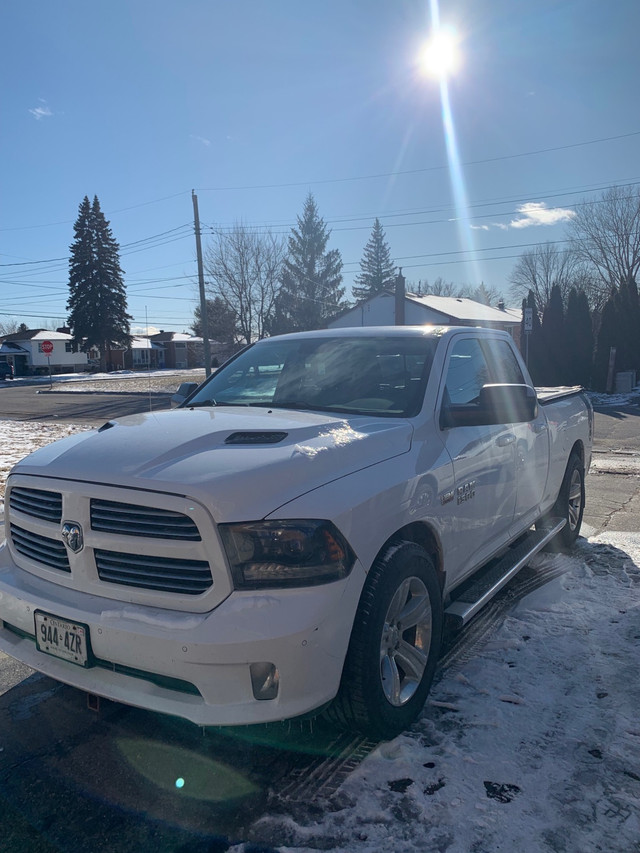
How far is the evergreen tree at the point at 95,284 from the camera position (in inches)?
2233

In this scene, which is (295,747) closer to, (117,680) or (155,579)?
(117,680)

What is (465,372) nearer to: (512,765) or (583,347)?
(512,765)

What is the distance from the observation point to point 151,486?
7.81 feet

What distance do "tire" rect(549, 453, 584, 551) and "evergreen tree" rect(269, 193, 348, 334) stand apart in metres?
50.0

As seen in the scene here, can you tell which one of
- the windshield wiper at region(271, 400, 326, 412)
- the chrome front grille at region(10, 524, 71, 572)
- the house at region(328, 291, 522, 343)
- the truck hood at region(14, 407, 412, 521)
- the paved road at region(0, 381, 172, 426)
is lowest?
the paved road at region(0, 381, 172, 426)

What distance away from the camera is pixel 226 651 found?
7.18 ft

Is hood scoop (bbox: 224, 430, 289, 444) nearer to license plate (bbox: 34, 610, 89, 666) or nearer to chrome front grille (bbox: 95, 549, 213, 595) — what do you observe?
chrome front grille (bbox: 95, 549, 213, 595)

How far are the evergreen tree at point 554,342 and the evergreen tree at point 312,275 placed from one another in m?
30.0

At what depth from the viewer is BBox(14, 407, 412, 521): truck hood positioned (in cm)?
234

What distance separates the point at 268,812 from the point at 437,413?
199 centimetres

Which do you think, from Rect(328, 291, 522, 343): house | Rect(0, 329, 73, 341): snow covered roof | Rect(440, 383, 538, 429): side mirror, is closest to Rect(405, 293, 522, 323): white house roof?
Rect(328, 291, 522, 343): house

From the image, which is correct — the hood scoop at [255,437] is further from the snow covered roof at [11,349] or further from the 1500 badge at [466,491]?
the snow covered roof at [11,349]

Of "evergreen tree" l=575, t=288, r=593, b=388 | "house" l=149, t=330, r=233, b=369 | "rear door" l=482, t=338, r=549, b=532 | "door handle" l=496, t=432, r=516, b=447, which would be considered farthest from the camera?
"house" l=149, t=330, r=233, b=369

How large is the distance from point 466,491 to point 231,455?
1419mm
